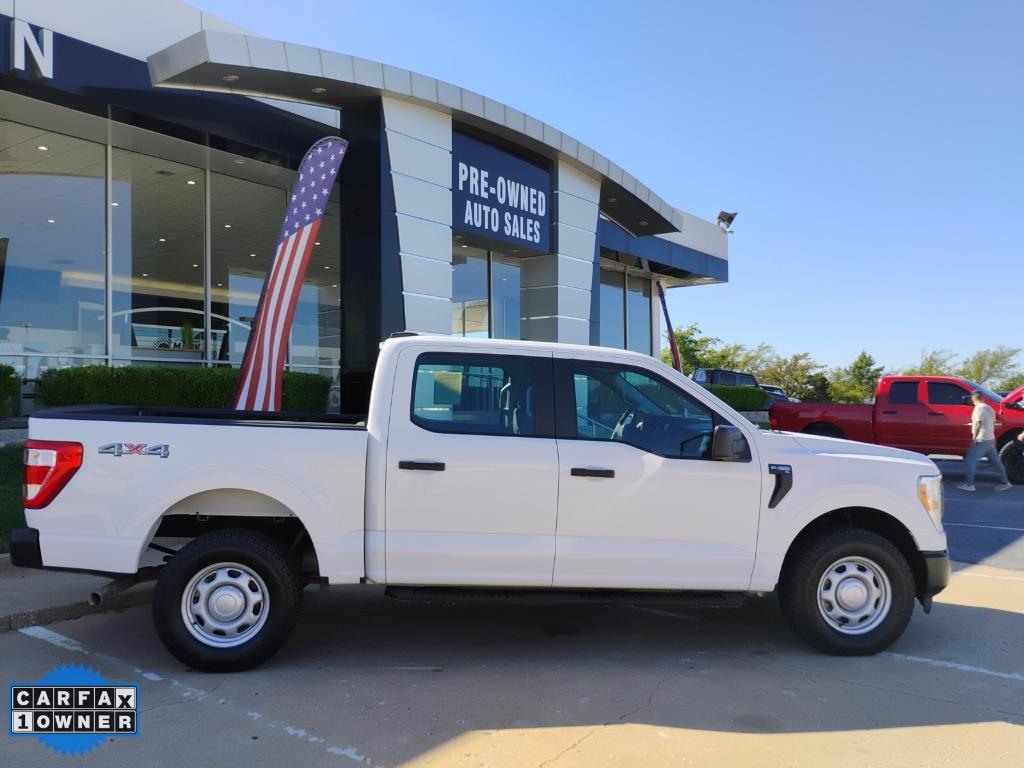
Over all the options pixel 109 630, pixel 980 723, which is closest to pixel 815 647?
pixel 980 723

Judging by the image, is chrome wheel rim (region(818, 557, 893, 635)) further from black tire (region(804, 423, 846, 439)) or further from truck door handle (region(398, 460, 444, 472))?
black tire (region(804, 423, 846, 439))

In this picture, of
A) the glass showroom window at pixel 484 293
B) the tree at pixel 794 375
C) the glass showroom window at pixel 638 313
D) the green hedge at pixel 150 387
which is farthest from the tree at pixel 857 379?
the green hedge at pixel 150 387

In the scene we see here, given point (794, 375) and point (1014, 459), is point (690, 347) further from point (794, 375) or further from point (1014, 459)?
point (1014, 459)

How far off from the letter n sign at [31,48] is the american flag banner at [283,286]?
3787 millimetres

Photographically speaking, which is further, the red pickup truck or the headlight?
the red pickup truck

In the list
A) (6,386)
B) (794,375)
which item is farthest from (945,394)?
(794,375)

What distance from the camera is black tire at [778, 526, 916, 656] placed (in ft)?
16.3

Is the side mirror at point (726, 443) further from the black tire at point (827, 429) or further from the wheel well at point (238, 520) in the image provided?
the black tire at point (827, 429)

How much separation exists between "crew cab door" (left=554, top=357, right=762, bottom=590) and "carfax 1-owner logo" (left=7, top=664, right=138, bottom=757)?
247cm

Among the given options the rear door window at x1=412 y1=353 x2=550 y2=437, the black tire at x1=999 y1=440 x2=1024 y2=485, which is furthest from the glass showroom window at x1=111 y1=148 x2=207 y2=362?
the black tire at x1=999 y1=440 x2=1024 y2=485

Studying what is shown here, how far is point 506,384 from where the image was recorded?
4.99 meters

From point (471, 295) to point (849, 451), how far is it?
16.7 meters

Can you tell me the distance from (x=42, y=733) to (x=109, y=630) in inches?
65.5

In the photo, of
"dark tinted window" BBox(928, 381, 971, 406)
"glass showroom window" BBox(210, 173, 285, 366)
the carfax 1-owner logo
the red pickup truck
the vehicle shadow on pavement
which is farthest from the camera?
"glass showroom window" BBox(210, 173, 285, 366)
